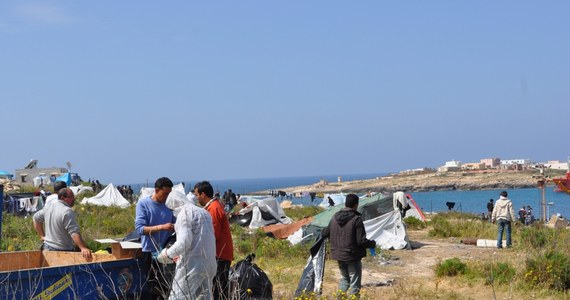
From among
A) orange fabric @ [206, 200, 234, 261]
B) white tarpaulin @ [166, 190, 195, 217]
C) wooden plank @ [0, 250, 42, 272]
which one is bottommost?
wooden plank @ [0, 250, 42, 272]

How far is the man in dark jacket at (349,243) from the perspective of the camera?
9.37m

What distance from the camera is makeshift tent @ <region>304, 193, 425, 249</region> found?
18.0m

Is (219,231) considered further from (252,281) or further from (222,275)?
(252,281)

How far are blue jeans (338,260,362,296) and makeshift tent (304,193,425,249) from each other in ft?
26.7

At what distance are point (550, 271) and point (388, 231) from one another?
7408 mm

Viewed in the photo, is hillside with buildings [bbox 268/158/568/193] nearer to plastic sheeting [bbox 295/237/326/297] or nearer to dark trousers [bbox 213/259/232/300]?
plastic sheeting [bbox 295/237/326/297]

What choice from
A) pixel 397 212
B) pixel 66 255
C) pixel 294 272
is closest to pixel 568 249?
pixel 294 272

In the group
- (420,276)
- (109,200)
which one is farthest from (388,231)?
(109,200)

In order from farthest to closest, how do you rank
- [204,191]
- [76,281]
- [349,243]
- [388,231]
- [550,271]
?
1. [388,231]
2. [550,271]
3. [349,243]
4. [204,191]
5. [76,281]

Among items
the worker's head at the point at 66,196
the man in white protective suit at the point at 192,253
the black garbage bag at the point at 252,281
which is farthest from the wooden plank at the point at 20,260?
the man in white protective suit at the point at 192,253

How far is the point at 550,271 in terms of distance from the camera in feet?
36.2

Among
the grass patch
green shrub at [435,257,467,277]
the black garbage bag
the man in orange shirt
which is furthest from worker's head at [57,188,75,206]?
the grass patch

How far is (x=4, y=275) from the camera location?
7.18 metres

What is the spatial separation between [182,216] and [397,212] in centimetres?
1205
